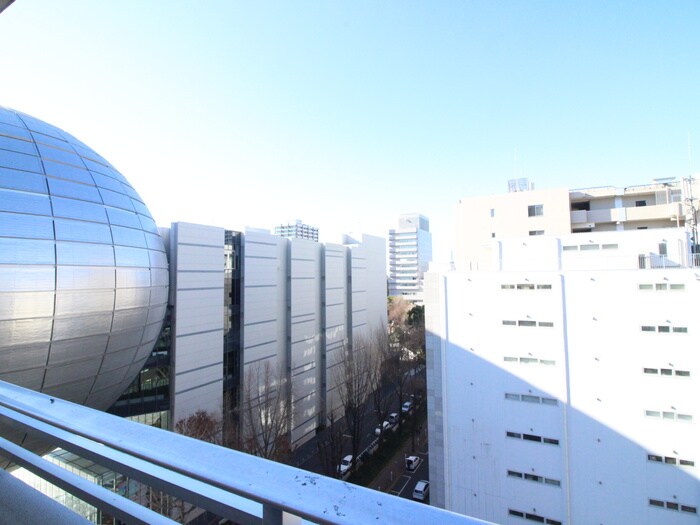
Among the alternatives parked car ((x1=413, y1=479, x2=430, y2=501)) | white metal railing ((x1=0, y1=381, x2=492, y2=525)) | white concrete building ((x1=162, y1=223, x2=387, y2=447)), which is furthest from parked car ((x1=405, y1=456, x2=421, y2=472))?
white metal railing ((x1=0, y1=381, x2=492, y2=525))

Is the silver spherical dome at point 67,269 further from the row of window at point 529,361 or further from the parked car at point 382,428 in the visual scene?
the parked car at point 382,428

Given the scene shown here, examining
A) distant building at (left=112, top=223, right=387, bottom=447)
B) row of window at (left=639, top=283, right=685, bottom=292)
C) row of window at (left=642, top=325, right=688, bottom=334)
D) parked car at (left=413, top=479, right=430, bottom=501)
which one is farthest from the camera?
parked car at (left=413, top=479, right=430, bottom=501)

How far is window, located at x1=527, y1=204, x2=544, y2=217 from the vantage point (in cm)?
2158

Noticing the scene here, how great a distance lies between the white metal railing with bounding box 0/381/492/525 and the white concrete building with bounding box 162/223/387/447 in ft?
51.1

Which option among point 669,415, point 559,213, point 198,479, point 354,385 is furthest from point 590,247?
point 198,479

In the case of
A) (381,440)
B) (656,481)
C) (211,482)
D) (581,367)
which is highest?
(211,482)

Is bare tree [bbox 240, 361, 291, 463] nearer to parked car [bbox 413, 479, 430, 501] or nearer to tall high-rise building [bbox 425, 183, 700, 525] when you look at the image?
parked car [bbox 413, 479, 430, 501]

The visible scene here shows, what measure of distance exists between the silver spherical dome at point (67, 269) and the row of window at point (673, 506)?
14462mm

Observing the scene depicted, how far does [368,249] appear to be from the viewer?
32625 millimetres

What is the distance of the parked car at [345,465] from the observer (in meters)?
18.8

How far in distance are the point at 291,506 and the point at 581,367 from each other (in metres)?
13.7

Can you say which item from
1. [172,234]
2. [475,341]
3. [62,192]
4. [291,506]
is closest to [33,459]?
[291,506]

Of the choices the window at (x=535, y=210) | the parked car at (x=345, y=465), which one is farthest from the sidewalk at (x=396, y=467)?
the window at (x=535, y=210)

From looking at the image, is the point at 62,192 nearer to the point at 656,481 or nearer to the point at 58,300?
the point at 58,300
